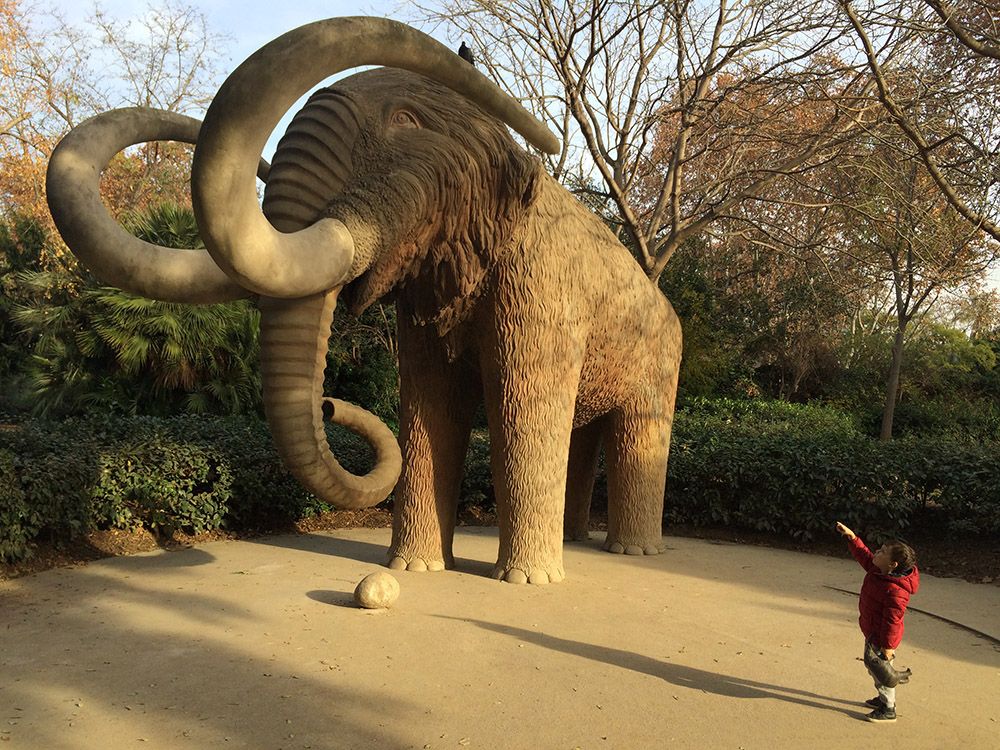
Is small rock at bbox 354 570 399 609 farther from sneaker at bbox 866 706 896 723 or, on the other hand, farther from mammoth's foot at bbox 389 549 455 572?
sneaker at bbox 866 706 896 723

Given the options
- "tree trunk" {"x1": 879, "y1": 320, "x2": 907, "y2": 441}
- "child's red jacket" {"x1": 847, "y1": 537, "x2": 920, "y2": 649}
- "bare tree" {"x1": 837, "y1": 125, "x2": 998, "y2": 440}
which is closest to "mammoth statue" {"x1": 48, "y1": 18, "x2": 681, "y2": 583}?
"child's red jacket" {"x1": 847, "y1": 537, "x2": 920, "y2": 649}

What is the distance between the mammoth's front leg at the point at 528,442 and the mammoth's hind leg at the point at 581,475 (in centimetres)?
166

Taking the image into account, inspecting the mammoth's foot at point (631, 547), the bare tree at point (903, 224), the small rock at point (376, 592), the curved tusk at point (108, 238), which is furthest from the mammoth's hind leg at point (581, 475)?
the bare tree at point (903, 224)

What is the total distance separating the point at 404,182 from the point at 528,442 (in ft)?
6.25

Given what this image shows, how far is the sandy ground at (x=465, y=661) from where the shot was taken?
128 inches

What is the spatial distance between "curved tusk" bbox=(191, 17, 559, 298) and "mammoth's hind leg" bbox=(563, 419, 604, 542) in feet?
13.1

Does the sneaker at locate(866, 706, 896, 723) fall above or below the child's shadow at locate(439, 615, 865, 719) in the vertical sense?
above

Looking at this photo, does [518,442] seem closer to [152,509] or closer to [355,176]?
[355,176]

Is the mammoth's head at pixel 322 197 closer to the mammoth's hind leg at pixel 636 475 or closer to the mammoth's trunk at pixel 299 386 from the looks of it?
the mammoth's trunk at pixel 299 386

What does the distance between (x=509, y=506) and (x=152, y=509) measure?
128 inches

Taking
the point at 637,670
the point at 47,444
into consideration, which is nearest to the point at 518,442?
the point at 637,670

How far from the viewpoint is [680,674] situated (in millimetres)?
3938

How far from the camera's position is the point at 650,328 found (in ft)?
21.4

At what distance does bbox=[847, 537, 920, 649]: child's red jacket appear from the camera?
11.1 ft
